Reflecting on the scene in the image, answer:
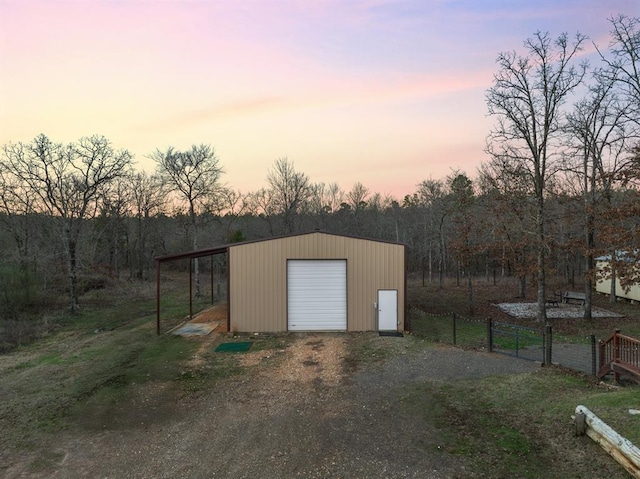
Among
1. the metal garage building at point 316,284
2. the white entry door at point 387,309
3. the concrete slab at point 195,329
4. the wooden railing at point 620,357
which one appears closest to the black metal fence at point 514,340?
the wooden railing at point 620,357

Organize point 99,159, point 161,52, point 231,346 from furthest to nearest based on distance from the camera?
1. point 99,159
2. point 161,52
3. point 231,346

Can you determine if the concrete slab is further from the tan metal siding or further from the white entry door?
the white entry door

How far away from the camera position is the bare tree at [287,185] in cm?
3775

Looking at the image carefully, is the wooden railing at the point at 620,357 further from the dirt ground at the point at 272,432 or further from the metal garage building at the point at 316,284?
the metal garage building at the point at 316,284

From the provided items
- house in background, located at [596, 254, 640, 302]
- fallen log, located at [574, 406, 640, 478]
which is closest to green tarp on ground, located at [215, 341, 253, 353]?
fallen log, located at [574, 406, 640, 478]

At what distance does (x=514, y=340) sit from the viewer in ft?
40.9

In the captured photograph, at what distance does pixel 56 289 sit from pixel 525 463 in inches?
964

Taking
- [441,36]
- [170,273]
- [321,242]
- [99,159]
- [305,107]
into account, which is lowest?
[170,273]

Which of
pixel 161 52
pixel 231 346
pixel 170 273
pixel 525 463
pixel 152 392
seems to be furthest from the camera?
pixel 170 273

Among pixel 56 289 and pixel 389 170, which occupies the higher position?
pixel 389 170

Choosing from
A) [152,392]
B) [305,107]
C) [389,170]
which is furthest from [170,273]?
[152,392]

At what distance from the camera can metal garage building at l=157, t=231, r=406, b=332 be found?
13141 millimetres

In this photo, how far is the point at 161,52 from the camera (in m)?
12.9

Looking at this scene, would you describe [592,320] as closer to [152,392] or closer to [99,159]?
[152,392]
